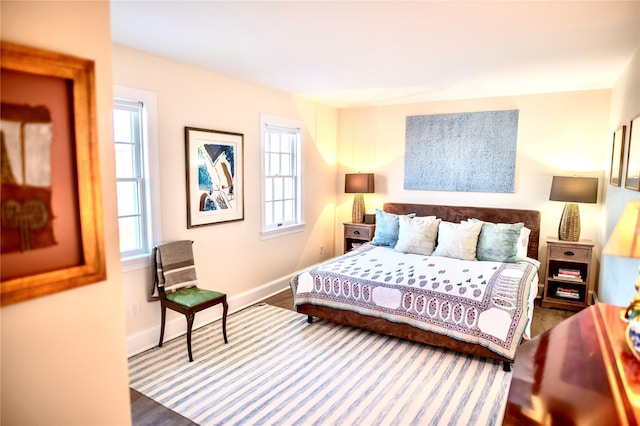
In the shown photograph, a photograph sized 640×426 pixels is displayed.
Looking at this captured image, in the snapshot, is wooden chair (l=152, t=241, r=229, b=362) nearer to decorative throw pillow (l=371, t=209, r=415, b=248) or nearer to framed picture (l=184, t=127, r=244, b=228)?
framed picture (l=184, t=127, r=244, b=228)

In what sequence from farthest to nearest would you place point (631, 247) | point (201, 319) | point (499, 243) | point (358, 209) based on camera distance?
1. point (358, 209)
2. point (499, 243)
3. point (201, 319)
4. point (631, 247)

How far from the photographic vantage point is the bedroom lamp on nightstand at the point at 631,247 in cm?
150

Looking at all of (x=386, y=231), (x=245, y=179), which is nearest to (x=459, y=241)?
(x=386, y=231)

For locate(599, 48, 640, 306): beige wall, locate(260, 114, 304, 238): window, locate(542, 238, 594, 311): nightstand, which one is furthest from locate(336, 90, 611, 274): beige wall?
locate(260, 114, 304, 238): window

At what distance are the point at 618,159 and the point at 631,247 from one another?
2.47 metres

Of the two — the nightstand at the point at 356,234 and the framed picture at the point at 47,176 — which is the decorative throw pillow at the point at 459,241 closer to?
the nightstand at the point at 356,234

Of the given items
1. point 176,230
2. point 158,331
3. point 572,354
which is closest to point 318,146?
point 176,230

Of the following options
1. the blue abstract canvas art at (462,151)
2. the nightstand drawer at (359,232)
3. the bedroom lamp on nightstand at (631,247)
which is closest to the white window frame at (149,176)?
the nightstand drawer at (359,232)

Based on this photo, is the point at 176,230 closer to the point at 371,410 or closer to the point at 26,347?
the point at 371,410

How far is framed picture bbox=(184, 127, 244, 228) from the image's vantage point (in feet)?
12.2

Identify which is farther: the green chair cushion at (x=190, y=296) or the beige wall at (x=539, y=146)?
the beige wall at (x=539, y=146)

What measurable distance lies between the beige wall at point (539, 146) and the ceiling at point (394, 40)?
31 cm

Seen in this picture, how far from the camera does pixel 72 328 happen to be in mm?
1249

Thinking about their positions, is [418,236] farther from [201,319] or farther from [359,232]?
[201,319]
